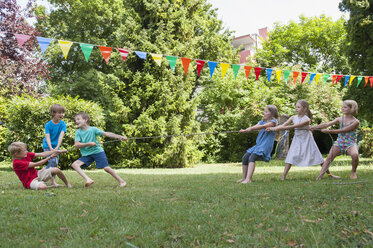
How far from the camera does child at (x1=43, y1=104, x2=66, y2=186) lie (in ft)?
18.4

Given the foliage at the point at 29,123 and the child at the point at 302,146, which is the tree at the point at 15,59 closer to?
A: the foliage at the point at 29,123

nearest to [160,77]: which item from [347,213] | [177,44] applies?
[177,44]

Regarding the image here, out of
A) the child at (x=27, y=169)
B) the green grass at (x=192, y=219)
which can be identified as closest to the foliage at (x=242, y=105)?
the child at (x=27, y=169)

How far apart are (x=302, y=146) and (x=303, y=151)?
10 cm

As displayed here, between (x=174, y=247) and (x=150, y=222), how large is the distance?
665mm

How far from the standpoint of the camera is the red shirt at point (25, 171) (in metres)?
4.94

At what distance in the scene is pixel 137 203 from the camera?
3.63 metres

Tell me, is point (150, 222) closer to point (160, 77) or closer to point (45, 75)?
point (160, 77)

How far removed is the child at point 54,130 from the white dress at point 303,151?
4.40m

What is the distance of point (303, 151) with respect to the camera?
19.1ft

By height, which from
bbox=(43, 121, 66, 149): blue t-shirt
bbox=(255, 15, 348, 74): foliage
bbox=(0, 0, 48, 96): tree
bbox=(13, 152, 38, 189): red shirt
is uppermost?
bbox=(255, 15, 348, 74): foliage

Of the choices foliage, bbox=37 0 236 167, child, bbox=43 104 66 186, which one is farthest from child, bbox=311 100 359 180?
foliage, bbox=37 0 236 167

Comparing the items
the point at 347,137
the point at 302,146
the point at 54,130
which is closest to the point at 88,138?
the point at 54,130

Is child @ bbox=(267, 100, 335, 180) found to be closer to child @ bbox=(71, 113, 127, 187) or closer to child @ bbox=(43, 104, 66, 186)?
child @ bbox=(71, 113, 127, 187)
